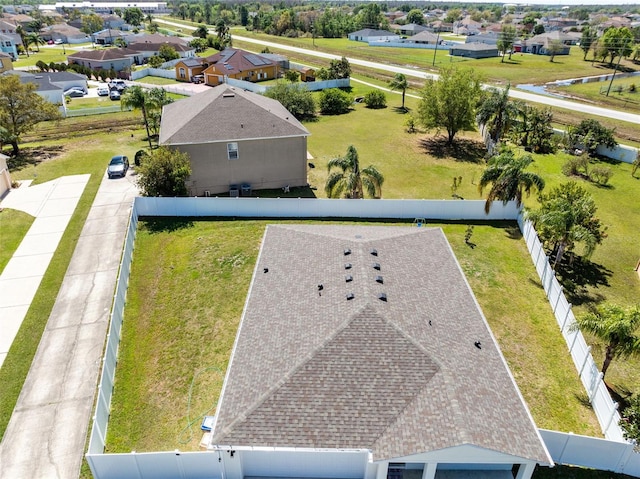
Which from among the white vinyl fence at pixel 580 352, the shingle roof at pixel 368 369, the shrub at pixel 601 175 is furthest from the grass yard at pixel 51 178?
the shrub at pixel 601 175

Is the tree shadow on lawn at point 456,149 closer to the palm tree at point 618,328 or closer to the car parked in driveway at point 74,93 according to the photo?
the palm tree at point 618,328

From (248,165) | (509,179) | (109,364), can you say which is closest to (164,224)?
(248,165)

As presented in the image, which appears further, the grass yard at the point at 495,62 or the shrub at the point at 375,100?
the grass yard at the point at 495,62

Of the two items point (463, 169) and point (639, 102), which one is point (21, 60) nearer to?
point (463, 169)

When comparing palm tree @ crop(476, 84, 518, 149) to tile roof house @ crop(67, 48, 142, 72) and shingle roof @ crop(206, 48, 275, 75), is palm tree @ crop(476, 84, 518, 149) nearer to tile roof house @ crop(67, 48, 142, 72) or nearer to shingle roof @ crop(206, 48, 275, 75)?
shingle roof @ crop(206, 48, 275, 75)

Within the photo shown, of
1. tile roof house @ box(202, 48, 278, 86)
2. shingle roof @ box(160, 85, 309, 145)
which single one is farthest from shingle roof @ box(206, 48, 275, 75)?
shingle roof @ box(160, 85, 309, 145)

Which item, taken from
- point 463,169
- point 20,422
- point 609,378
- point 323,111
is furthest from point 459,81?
point 20,422
